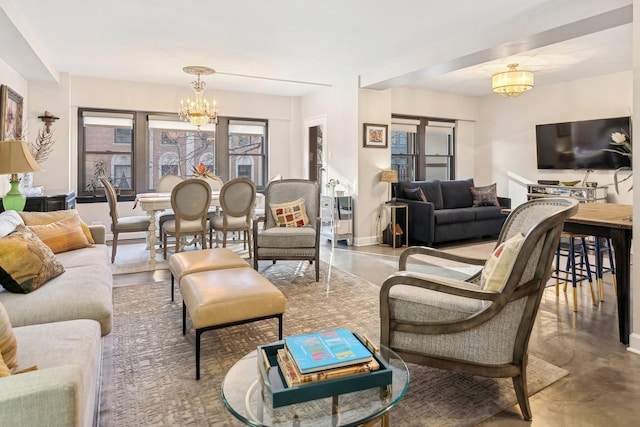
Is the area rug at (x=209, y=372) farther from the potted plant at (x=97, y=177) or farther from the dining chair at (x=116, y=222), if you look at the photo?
the potted plant at (x=97, y=177)

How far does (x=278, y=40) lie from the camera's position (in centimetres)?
446

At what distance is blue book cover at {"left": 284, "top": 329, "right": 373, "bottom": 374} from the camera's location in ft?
4.62

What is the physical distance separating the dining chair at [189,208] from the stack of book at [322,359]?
11.6ft

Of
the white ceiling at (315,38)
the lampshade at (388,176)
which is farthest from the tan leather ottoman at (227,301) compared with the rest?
the lampshade at (388,176)

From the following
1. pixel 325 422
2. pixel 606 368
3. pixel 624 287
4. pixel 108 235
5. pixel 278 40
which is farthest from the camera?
pixel 108 235

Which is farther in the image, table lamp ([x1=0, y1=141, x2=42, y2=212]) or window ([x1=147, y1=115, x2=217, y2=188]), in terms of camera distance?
window ([x1=147, y1=115, x2=217, y2=188])

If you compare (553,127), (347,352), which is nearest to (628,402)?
(347,352)

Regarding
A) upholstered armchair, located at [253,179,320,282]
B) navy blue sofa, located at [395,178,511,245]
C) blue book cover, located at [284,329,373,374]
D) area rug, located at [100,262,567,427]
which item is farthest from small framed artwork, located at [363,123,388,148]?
blue book cover, located at [284,329,373,374]

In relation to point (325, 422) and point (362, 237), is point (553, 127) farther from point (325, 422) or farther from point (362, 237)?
point (325, 422)

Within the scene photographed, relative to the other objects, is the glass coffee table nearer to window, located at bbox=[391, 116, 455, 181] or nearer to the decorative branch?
the decorative branch

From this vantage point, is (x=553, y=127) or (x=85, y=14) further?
(x=553, y=127)

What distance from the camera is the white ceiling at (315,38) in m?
3.50

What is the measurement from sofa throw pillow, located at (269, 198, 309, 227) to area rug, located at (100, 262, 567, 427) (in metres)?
1.05

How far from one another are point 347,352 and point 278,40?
12.7ft
